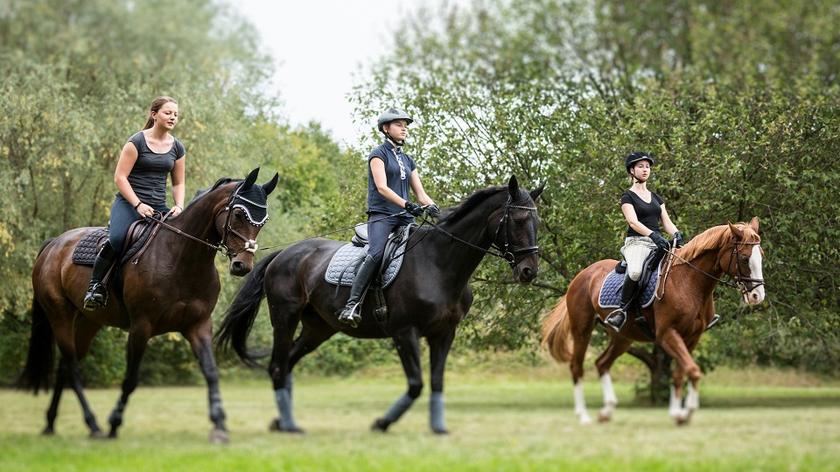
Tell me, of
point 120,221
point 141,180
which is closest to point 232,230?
point 120,221

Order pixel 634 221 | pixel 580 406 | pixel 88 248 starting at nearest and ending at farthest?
pixel 88 248, pixel 580 406, pixel 634 221

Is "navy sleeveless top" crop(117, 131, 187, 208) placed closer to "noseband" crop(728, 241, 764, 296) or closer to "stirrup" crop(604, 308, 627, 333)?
"stirrup" crop(604, 308, 627, 333)

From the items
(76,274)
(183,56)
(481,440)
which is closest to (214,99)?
(183,56)

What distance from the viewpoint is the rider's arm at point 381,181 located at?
39.1 ft

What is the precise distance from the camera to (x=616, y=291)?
13664 mm

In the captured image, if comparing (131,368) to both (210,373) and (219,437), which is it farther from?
(219,437)

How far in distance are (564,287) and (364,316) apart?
36.6 ft

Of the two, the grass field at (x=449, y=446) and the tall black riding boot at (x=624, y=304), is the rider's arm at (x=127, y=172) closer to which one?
the grass field at (x=449, y=446)

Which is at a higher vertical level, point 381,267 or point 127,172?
point 127,172

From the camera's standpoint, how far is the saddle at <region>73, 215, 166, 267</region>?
11.7 m

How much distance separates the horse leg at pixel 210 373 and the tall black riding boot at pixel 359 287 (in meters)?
1.58

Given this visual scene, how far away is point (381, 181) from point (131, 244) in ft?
9.14

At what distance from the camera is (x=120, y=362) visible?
34750 millimetres

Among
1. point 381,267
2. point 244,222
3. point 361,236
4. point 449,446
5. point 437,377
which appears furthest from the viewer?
point 361,236
